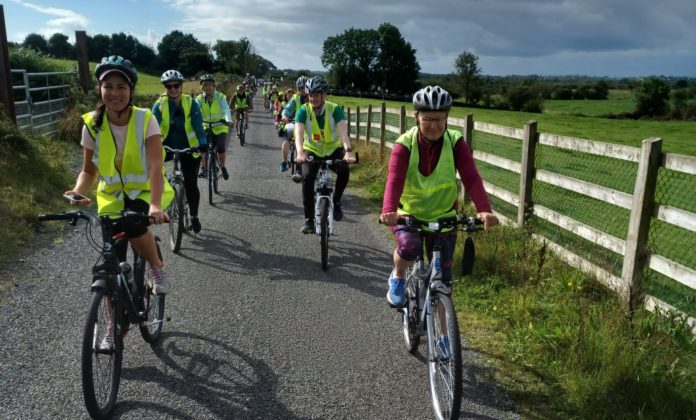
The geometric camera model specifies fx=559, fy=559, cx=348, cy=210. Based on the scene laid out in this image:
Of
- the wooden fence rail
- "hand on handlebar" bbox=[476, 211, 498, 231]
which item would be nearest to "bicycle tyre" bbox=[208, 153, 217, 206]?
the wooden fence rail

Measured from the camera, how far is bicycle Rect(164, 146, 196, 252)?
6.98 m

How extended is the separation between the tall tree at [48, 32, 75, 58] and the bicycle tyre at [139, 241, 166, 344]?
12873cm

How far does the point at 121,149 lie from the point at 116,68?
544mm

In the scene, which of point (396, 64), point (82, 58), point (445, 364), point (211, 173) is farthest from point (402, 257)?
point (396, 64)

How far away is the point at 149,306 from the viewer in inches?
172

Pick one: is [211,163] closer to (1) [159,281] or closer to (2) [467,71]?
(1) [159,281]

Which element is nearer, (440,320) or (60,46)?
(440,320)

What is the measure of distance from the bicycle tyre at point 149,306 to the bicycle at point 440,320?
1986mm

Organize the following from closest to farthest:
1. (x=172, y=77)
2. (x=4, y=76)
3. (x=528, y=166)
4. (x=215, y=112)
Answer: (x=528, y=166) → (x=172, y=77) → (x=215, y=112) → (x=4, y=76)

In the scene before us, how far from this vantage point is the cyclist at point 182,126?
24.5ft

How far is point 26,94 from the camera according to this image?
1380 centimetres

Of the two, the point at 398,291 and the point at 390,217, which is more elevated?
the point at 390,217

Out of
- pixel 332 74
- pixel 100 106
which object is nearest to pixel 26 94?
pixel 100 106

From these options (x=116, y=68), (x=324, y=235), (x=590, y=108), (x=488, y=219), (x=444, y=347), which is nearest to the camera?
(x=444, y=347)
